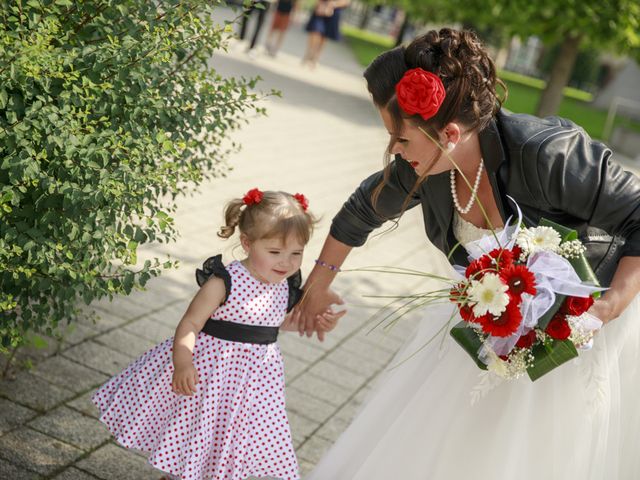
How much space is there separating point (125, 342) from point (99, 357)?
26 centimetres

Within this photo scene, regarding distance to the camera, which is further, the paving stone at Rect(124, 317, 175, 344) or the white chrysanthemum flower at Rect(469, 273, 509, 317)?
the paving stone at Rect(124, 317, 175, 344)

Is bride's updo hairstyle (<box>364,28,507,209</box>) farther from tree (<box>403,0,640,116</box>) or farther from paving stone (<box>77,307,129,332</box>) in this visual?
tree (<box>403,0,640,116</box>)

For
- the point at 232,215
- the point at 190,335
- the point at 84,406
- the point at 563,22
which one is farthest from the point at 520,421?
the point at 563,22

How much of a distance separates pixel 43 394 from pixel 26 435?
0.40 meters

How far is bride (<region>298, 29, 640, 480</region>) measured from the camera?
310 centimetres

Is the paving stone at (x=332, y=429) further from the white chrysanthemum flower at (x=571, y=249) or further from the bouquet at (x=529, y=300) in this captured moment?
the white chrysanthemum flower at (x=571, y=249)

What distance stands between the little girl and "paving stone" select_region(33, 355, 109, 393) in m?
0.84

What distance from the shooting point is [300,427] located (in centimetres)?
465

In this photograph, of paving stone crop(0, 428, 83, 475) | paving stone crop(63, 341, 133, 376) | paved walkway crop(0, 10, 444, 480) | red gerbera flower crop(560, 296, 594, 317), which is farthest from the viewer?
paving stone crop(63, 341, 133, 376)

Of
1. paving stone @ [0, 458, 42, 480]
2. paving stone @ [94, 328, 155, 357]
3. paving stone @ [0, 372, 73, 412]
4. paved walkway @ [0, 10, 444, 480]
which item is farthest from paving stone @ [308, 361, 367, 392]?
paving stone @ [0, 458, 42, 480]

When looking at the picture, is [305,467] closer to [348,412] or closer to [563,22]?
[348,412]

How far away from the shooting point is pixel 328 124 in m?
14.2

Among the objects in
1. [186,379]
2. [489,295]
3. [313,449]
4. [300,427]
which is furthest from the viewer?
[300,427]

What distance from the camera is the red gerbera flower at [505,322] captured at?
2832 millimetres
